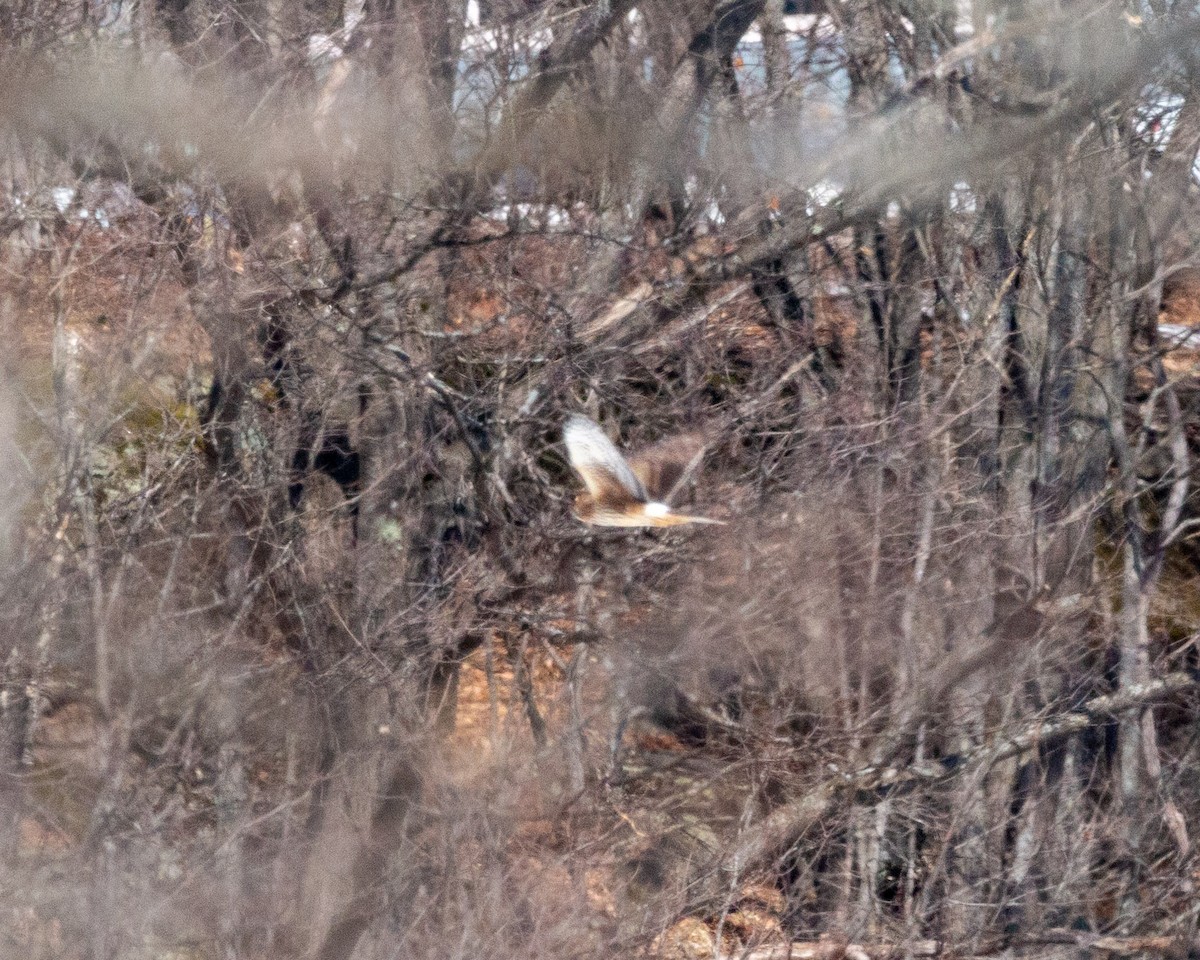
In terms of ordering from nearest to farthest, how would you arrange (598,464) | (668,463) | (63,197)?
(598,464) → (668,463) → (63,197)

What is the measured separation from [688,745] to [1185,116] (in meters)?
4.26

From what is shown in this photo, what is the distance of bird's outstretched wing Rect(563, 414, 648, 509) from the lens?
4410mm

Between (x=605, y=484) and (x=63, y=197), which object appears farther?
(x=63, y=197)

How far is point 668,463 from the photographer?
248 inches

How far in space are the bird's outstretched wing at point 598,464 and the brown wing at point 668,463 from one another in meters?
0.94

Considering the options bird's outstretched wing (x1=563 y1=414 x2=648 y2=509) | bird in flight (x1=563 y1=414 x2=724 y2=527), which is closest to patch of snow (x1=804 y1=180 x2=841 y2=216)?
bird in flight (x1=563 y1=414 x2=724 y2=527)

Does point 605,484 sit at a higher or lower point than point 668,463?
higher

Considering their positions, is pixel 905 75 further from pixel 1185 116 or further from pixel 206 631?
pixel 206 631

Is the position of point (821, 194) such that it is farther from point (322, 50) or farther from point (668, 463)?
point (322, 50)

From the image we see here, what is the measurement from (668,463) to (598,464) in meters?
1.91

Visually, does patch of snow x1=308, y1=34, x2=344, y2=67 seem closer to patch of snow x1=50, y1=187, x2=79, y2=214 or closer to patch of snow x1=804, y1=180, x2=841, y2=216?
patch of snow x1=50, y1=187, x2=79, y2=214

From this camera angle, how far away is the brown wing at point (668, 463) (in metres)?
5.69

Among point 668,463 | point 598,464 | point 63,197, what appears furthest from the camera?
point 63,197

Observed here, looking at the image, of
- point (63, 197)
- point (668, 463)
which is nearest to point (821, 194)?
point (668, 463)
